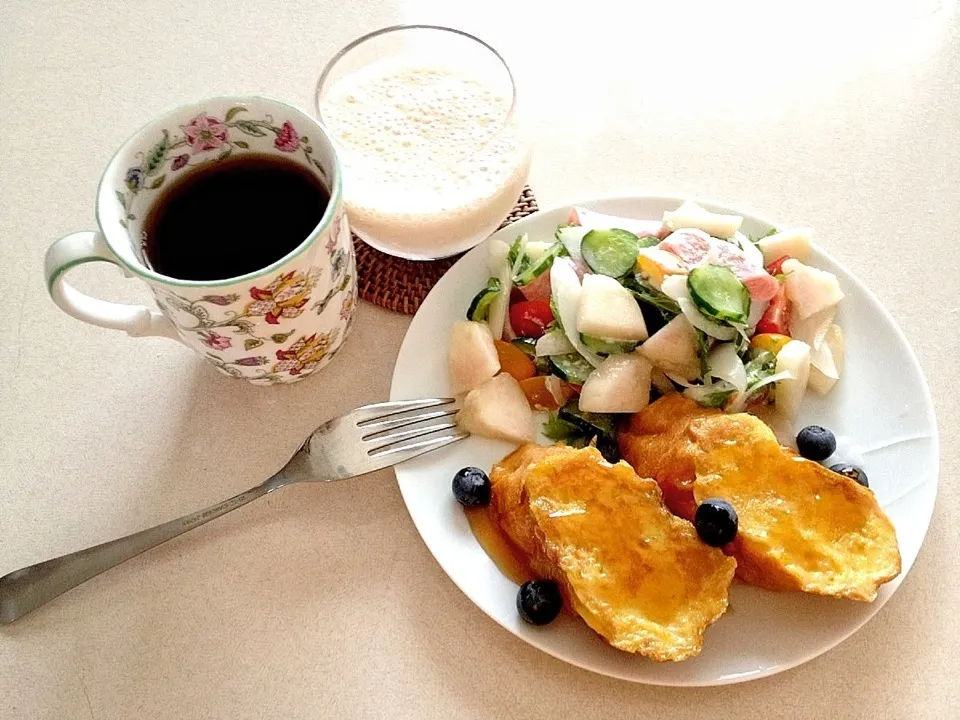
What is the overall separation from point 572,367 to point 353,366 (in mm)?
360

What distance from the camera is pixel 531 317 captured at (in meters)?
1.30

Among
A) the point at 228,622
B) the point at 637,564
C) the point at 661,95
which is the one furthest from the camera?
the point at 661,95

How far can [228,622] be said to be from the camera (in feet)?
3.73

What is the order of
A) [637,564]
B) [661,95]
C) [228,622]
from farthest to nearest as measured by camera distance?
[661,95]
[228,622]
[637,564]

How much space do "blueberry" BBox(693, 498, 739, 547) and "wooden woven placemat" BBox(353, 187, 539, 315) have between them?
591 mm

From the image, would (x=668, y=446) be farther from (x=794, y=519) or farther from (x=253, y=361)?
(x=253, y=361)

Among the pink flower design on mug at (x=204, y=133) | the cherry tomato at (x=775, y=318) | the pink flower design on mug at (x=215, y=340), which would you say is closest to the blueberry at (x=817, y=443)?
the cherry tomato at (x=775, y=318)

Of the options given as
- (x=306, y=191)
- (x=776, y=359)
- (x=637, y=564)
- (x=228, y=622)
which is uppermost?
(x=306, y=191)

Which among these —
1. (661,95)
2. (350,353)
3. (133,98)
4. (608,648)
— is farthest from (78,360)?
(661,95)

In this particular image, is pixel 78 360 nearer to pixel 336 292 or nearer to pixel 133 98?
pixel 336 292

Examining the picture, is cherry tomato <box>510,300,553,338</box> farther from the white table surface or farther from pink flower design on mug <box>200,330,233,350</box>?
pink flower design on mug <box>200,330,233,350</box>

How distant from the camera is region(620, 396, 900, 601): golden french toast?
40.0 inches

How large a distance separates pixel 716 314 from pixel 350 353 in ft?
1.89

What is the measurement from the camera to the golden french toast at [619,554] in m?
0.98
